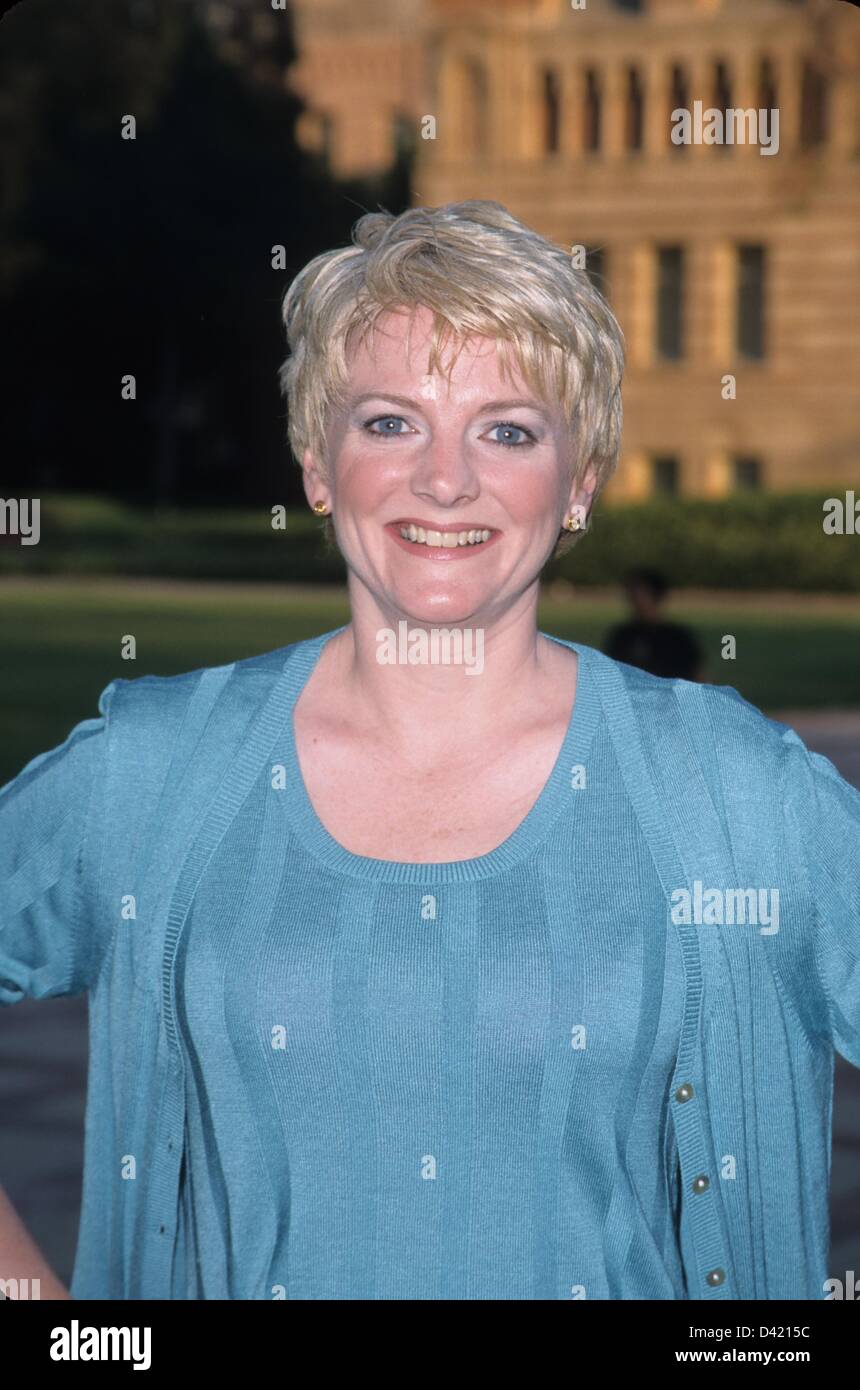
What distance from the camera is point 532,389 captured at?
251 centimetres

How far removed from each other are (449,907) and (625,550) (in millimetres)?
38964

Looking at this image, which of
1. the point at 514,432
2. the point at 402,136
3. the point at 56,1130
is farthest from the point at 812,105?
the point at 514,432

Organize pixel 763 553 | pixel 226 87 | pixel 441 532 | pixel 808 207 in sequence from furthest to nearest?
1. pixel 226 87
2. pixel 808 207
3. pixel 763 553
4. pixel 441 532

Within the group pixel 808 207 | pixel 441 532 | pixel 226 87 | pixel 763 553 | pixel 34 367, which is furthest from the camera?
pixel 34 367

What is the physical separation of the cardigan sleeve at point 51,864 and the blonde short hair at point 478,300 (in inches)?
22.1

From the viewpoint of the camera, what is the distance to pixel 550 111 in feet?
163

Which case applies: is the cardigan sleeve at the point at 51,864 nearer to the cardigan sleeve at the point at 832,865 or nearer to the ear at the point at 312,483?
the ear at the point at 312,483

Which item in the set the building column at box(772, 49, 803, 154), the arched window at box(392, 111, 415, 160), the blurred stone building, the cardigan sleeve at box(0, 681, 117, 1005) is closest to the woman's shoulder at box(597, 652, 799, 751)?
the cardigan sleeve at box(0, 681, 117, 1005)

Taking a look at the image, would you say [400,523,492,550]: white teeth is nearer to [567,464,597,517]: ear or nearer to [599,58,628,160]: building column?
[567,464,597,517]: ear

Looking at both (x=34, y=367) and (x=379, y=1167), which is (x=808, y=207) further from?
(x=379, y=1167)

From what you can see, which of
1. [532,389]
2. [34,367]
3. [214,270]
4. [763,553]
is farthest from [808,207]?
[532,389]

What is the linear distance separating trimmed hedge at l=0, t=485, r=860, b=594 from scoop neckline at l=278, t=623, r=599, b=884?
34.5m

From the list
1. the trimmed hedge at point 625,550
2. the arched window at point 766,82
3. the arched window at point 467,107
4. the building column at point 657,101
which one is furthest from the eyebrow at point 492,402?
the arched window at point 467,107
